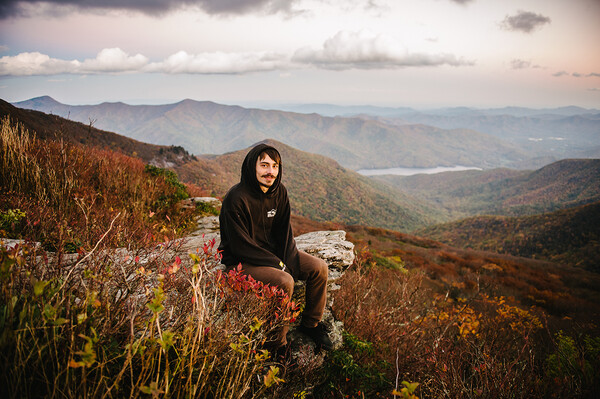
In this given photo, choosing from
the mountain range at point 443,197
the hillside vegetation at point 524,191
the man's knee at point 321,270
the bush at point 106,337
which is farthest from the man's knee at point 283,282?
the hillside vegetation at point 524,191

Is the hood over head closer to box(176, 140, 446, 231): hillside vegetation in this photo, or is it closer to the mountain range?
the mountain range

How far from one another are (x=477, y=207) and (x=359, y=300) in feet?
584

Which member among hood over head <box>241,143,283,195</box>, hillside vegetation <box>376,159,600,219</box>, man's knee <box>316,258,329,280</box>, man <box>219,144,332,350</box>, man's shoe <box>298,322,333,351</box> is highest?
hood over head <box>241,143,283,195</box>

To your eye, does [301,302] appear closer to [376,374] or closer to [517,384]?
[376,374]

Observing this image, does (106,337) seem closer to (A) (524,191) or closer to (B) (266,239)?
(B) (266,239)

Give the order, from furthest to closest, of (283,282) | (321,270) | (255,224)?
(255,224)
(321,270)
(283,282)

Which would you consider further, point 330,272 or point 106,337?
point 330,272

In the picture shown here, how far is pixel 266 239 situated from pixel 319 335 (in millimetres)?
1292

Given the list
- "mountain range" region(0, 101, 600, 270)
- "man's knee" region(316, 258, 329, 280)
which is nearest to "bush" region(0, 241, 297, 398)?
"man's knee" region(316, 258, 329, 280)

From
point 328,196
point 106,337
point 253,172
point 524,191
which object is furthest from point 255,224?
point 524,191

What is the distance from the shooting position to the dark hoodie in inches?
115

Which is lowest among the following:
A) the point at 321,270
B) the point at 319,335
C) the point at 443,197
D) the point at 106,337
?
the point at 443,197

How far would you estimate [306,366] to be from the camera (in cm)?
274

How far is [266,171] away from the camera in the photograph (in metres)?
3.12
